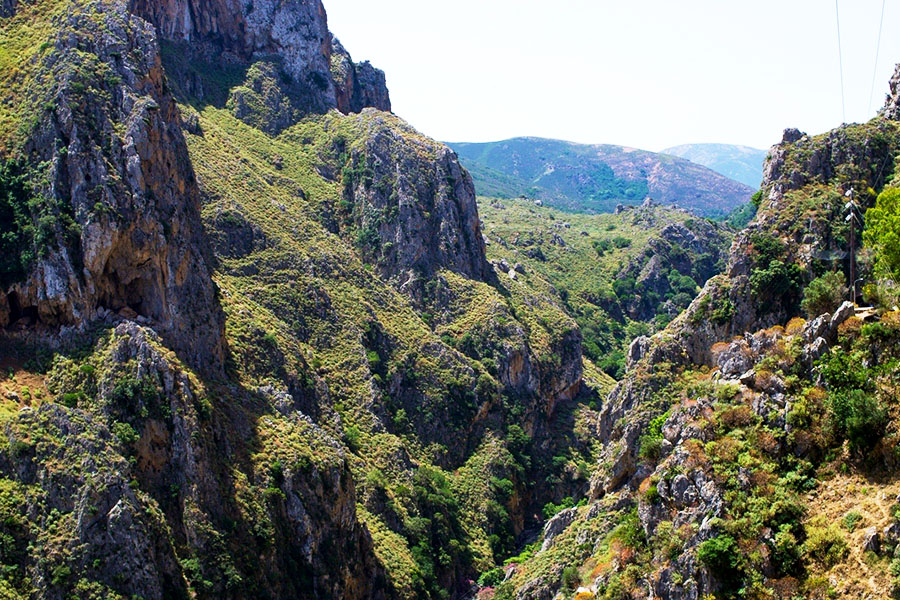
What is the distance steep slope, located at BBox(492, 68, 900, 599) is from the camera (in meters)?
Result: 51.1

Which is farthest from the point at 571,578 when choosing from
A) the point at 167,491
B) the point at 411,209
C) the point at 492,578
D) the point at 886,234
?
the point at 411,209

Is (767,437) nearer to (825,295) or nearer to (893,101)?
(825,295)

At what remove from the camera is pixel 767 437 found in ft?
190

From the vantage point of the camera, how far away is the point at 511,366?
144 metres

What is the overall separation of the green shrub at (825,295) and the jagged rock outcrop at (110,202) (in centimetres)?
5847

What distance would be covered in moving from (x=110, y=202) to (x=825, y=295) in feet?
212

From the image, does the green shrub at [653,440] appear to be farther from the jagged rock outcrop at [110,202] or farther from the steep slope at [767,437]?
the jagged rock outcrop at [110,202]

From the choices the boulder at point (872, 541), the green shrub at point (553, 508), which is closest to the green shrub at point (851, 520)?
the boulder at point (872, 541)

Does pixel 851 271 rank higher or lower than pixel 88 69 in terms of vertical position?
lower

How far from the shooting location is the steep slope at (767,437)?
51125mm

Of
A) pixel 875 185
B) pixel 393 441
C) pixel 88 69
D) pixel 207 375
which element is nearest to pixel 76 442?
pixel 207 375

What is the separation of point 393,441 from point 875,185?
6426 cm

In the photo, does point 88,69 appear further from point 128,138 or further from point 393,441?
point 393,441

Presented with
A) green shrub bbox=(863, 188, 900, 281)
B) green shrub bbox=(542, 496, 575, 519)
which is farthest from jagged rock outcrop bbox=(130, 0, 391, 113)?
green shrub bbox=(863, 188, 900, 281)
